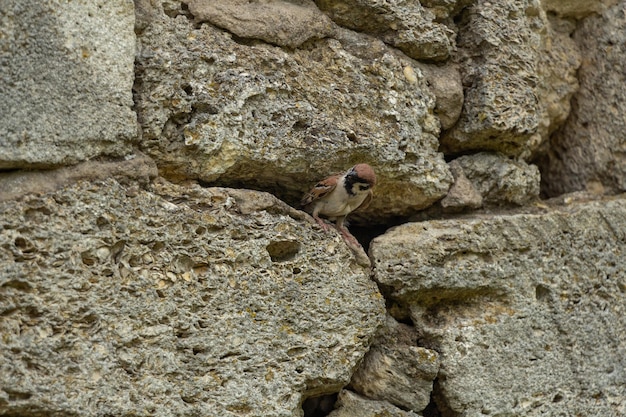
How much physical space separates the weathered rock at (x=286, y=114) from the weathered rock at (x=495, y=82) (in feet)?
0.60

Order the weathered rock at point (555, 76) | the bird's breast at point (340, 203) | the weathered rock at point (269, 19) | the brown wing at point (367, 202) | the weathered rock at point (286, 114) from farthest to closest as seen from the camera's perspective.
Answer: the weathered rock at point (555, 76) < the brown wing at point (367, 202) < the bird's breast at point (340, 203) < the weathered rock at point (269, 19) < the weathered rock at point (286, 114)

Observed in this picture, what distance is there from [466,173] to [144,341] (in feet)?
5.03

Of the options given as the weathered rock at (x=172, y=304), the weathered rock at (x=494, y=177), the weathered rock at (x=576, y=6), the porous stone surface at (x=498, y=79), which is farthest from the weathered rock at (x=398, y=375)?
the weathered rock at (x=576, y=6)

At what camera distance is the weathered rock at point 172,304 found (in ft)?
7.51

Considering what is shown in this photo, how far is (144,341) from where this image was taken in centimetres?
245

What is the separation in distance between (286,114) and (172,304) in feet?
2.45

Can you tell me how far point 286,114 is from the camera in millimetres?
2830

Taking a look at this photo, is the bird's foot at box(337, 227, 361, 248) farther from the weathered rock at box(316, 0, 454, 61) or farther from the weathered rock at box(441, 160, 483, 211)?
the weathered rock at box(316, 0, 454, 61)

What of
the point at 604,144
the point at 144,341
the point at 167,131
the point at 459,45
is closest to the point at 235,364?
the point at 144,341

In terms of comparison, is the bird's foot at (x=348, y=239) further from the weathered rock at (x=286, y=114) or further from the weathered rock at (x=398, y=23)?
the weathered rock at (x=398, y=23)

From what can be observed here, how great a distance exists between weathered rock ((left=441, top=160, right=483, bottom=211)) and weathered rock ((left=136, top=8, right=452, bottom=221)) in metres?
0.06

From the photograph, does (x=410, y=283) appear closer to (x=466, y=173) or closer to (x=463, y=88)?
(x=466, y=173)

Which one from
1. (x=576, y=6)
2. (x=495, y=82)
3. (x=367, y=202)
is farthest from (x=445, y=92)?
(x=576, y=6)

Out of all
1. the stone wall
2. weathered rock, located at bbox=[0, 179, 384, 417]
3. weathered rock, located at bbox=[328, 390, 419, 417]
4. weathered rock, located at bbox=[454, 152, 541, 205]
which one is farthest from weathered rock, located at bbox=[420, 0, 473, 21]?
weathered rock, located at bbox=[328, 390, 419, 417]
